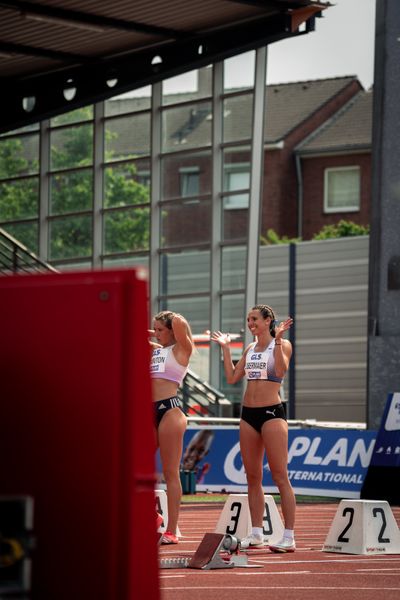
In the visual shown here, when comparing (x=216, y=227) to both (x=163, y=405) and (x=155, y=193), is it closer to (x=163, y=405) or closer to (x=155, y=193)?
(x=155, y=193)

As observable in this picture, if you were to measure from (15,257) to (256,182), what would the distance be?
6.14m

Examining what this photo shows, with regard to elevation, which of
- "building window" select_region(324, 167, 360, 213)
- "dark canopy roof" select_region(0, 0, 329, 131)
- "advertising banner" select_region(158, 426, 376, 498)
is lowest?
"advertising banner" select_region(158, 426, 376, 498)

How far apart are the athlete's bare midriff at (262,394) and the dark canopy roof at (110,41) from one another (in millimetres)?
13550

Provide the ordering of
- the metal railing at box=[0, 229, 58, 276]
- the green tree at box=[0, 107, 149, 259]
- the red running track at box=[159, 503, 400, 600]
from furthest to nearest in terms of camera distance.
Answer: the metal railing at box=[0, 229, 58, 276], the green tree at box=[0, 107, 149, 259], the red running track at box=[159, 503, 400, 600]

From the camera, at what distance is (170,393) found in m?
11.7

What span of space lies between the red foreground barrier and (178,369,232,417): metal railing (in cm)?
2364

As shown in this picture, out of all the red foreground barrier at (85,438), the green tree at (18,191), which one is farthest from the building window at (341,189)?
the red foreground barrier at (85,438)

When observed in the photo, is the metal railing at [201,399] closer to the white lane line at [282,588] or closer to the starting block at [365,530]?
the starting block at [365,530]

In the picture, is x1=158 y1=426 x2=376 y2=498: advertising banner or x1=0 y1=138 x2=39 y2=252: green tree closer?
x1=158 y1=426 x2=376 y2=498: advertising banner

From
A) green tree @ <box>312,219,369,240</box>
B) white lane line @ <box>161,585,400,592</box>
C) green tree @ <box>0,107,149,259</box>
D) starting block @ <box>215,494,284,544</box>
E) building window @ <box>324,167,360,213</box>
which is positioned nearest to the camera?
white lane line @ <box>161,585,400,592</box>

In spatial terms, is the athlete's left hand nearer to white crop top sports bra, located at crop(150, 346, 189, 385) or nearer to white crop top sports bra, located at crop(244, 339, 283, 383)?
white crop top sports bra, located at crop(244, 339, 283, 383)

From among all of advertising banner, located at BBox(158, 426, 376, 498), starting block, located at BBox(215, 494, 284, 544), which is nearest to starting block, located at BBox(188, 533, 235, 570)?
starting block, located at BBox(215, 494, 284, 544)

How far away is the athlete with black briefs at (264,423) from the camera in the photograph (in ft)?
37.6

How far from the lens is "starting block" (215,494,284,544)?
39.1 feet
